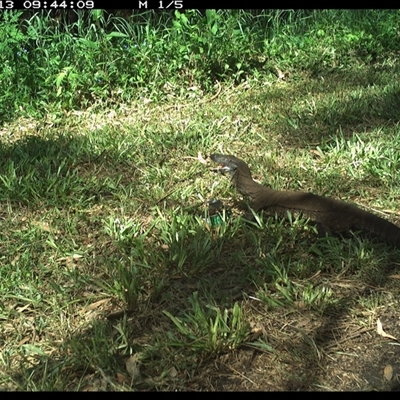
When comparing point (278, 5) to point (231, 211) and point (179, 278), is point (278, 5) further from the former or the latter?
point (179, 278)

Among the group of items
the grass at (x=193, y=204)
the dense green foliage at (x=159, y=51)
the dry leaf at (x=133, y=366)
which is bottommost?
the dry leaf at (x=133, y=366)

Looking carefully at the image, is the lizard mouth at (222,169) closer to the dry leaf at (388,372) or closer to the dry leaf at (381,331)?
the dry leaf at (381,331)

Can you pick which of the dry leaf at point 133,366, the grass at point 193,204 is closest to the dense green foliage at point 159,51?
the grass at point 193,204

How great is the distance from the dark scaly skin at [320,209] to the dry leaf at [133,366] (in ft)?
4.80

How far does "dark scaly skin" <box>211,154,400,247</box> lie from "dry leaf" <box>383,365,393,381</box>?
0.89 meters

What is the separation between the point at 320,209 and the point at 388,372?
120 centimetres

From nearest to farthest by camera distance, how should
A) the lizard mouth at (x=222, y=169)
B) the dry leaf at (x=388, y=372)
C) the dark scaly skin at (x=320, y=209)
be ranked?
the dry leaf at (x=388, y=372)
the dark scaly skin at (x=320, y=209)
the lizard mouth at (x=222, y=169)

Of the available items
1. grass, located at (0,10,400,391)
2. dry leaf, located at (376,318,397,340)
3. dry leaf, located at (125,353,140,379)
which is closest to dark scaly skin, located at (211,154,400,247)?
grass, located at (0,10,400,391)

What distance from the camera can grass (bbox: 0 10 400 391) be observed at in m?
2.74

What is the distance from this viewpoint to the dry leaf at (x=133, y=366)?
103 inches

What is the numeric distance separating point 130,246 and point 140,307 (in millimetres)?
572

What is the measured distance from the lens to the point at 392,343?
9.16 ft

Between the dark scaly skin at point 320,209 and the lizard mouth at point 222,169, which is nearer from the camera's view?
the dark scaly skin at point 320,209
